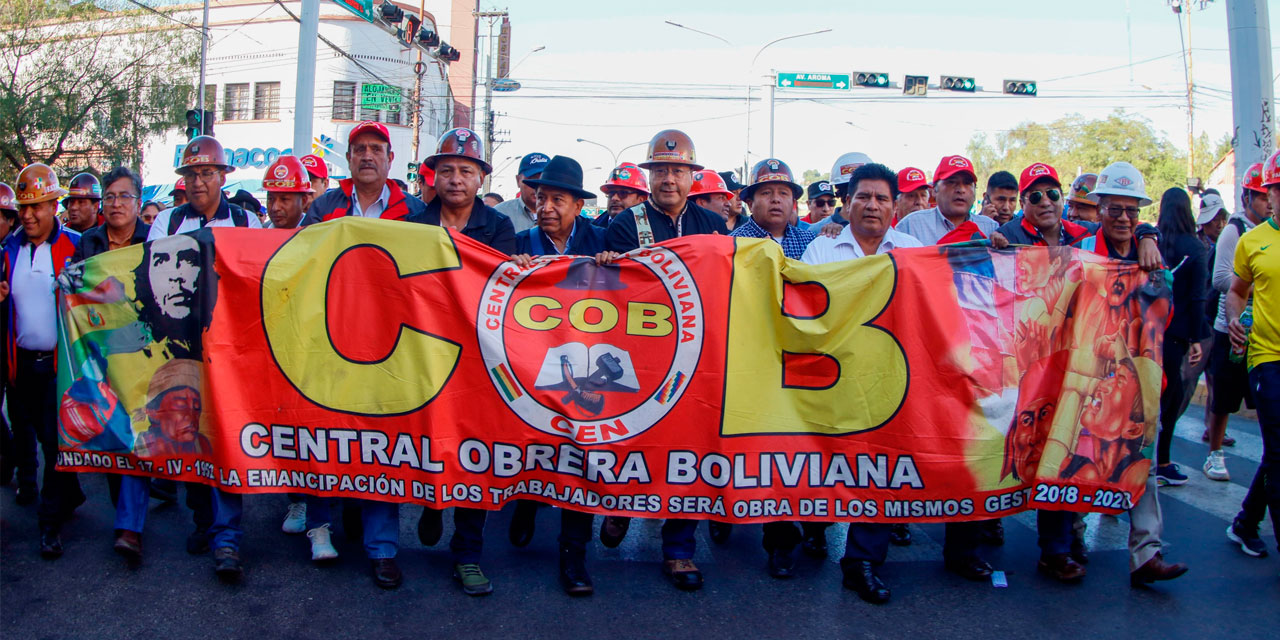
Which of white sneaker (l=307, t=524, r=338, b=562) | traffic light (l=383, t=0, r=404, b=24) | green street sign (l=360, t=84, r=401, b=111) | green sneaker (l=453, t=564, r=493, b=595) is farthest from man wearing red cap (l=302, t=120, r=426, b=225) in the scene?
green street sign (l=360, t=84, r=401, b=111)

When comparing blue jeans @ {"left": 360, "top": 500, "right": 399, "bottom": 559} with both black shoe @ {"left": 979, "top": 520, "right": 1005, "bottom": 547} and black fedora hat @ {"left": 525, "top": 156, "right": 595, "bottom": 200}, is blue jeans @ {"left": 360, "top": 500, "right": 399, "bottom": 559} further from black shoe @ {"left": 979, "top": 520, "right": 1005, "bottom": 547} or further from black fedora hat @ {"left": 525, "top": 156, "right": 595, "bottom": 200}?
black shoe @ {"left": 979, "top": 520, "right": 1005, "bottom": 547}

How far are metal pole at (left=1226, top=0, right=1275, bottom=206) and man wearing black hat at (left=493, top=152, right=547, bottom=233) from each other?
22.9ft

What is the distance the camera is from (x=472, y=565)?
451 centimetres

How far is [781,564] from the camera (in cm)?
473

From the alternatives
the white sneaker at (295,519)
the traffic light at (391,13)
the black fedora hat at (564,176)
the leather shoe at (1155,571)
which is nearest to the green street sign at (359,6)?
the traffic light at (391,13)

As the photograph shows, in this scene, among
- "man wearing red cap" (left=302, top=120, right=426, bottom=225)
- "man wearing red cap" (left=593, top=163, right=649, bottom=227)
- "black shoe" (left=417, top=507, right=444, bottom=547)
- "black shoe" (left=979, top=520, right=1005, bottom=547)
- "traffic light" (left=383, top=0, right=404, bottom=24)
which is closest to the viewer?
"black shoe" (left=417, top=507, right=444, bottom=547)

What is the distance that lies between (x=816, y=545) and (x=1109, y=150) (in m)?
67.0

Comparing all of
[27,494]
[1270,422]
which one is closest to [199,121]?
[27,494]

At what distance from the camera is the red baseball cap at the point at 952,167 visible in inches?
244

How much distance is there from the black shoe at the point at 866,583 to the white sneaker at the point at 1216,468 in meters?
3.53

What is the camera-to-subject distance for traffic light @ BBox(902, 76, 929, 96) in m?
31.5

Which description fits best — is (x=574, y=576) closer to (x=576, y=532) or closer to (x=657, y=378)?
(x=576, y=532)

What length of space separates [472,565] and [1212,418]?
5.28m

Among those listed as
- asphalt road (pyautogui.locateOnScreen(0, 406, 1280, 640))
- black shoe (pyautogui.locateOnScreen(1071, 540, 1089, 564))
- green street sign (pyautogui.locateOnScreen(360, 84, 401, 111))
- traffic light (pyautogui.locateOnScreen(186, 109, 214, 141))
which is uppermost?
green street sign (pyautogui.locateOnScreen(360, 84, 401, 111))
